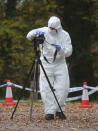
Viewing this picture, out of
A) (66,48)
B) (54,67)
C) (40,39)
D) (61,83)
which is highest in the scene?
(40,39)

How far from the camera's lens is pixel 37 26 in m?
22.4

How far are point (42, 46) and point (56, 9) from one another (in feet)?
43.1

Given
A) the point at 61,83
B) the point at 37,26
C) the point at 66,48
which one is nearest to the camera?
the point at 66,48

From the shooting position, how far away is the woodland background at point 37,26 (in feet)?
73.0

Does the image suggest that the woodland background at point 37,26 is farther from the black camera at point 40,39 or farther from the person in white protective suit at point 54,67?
the black camera at point 40,39

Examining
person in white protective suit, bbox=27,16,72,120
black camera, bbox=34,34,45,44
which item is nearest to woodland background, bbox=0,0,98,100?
person in white protective suit, bbox=27,16,72,120

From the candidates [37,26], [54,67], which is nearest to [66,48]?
[54,67]

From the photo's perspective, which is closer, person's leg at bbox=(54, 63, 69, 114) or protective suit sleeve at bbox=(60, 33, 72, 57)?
protective suit sleeve at bbox=(60, 33, 72, 57)

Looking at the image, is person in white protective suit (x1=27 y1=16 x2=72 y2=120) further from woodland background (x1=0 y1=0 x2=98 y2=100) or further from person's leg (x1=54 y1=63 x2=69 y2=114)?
woodland background (x1=0 y1=0 x2=98 y2=100)

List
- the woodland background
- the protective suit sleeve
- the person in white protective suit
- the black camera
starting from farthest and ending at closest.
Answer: the woodland background → the person in white protective suit → the protective suit sleeve → the black camera

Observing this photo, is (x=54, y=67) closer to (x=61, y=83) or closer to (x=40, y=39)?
(x=61, y=83)

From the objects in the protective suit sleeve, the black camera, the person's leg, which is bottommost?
the person's leg

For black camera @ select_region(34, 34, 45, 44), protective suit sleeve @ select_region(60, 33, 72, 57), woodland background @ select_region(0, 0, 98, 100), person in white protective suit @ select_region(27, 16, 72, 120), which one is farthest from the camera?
woodland background @ select_region(0, 0, 98, 100)

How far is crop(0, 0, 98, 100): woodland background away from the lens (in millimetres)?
22266
